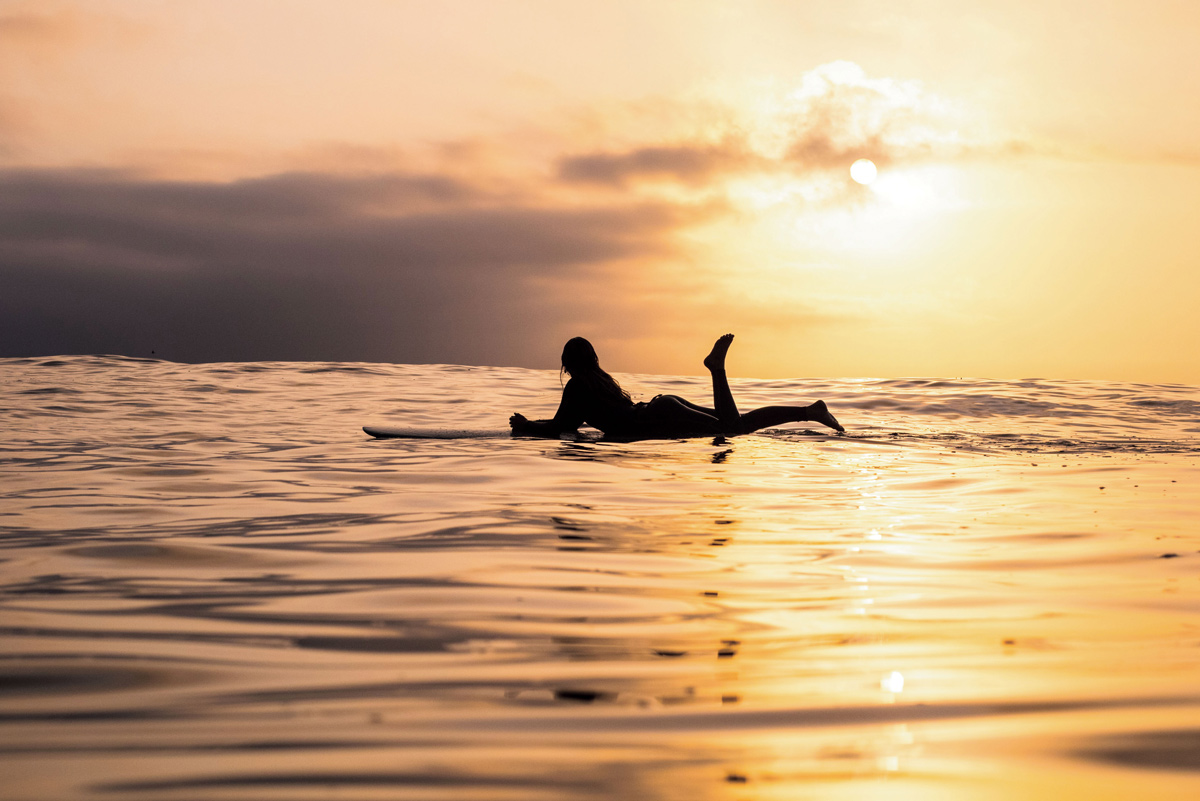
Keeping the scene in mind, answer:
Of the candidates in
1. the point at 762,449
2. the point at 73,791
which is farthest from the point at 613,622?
the point at 762,449

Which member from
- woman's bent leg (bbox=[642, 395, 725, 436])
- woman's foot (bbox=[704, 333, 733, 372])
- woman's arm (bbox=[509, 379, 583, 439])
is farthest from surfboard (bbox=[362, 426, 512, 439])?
woman's foot (bbox=[704, 333, 733, 372])

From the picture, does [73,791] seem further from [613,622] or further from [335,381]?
[335,381]

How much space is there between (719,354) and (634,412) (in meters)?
1.10

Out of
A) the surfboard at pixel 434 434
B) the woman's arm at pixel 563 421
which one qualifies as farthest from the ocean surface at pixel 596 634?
the surfboard at pixel 434 434

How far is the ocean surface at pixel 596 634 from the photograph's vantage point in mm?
1608

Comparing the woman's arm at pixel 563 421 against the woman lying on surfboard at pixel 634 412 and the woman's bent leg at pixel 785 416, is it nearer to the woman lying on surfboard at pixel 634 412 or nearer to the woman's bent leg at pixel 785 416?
the woman lying on surfboard at pixel 634 412

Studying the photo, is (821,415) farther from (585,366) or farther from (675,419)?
(585,366)

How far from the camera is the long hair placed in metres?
8.89

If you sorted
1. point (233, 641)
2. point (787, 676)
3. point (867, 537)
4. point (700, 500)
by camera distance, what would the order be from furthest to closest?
point (700, 500) < point (867, 537) < point (233, 641) < point (787, 676)

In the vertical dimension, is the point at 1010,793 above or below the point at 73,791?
above

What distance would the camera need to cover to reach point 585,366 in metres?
8.92

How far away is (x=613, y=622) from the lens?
2668mm

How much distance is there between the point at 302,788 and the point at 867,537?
316 centimetres

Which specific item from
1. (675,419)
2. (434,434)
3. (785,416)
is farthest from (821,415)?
(434,434)
